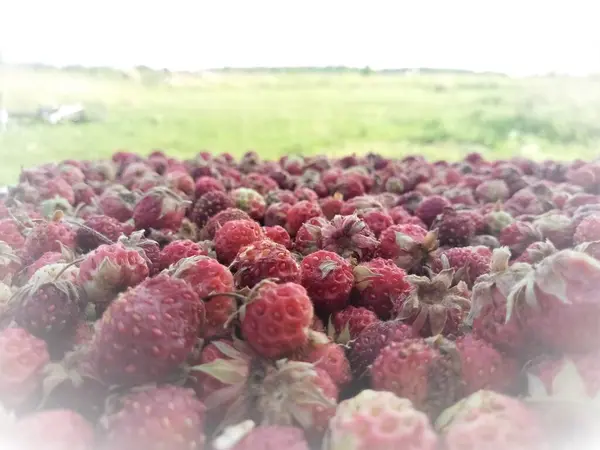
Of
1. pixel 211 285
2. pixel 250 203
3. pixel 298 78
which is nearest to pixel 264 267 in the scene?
pixel 211 285

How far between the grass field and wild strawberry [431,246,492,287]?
1462 mm

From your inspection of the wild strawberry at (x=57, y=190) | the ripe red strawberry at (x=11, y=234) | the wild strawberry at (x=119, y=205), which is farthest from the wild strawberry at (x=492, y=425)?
the wild strawberry at (x=57, y=190)

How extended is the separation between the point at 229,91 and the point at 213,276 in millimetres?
2194

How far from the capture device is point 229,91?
2723 mm

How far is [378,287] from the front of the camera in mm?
778

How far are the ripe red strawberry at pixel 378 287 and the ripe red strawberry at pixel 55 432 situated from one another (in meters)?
0.39

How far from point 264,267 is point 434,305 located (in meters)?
0.20

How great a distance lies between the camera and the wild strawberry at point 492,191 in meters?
1.53

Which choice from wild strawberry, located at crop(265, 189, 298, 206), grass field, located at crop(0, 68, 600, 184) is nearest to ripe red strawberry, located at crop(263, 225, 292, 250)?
wild strawberry, located at crop(265, 189, 298, 206)

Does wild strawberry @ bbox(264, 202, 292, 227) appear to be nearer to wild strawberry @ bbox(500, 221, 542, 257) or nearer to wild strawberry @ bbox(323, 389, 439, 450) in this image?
wild strawberry @ bbox(500, 221, 542, 257)

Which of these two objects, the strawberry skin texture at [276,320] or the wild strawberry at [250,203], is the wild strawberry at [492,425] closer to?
the strawberry skin texture at [276,320]

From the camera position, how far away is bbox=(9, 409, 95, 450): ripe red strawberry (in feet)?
1.66

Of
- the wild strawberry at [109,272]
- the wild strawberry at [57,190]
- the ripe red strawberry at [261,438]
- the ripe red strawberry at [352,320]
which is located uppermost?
the wild strawberry at [109,272]

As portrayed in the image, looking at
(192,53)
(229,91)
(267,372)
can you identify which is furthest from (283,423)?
(229,91)
